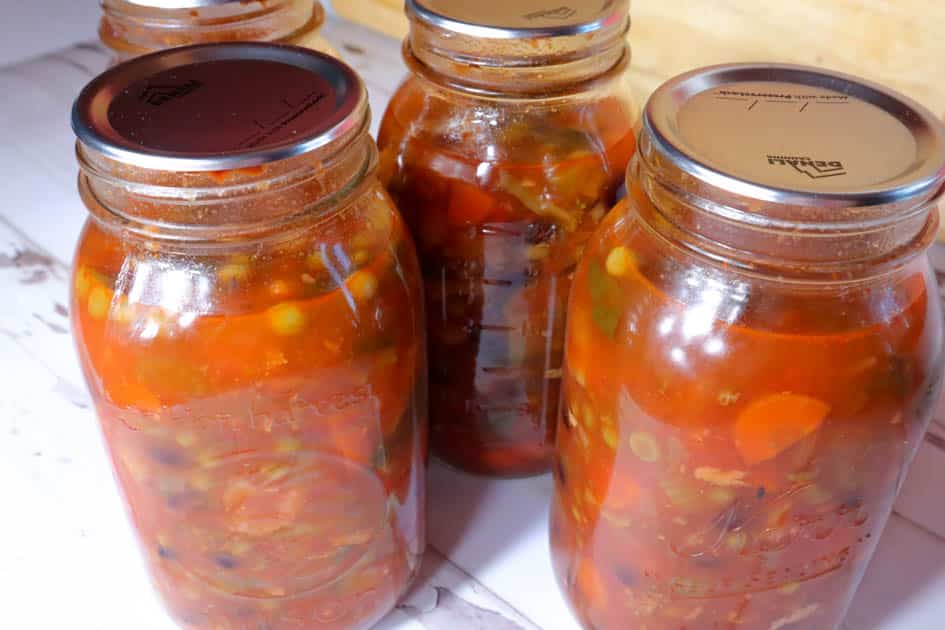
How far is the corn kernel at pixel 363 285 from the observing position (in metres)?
0.60

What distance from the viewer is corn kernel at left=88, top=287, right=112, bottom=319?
1.93 ft

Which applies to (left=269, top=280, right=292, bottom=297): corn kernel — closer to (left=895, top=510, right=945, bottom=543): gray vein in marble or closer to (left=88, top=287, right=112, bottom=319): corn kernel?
(left=88, top=287, right=112, bottom=319): corn kernel

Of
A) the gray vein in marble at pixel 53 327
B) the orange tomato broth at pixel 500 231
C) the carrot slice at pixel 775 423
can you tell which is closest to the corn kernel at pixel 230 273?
the orange tomato broth at pixel 500 231

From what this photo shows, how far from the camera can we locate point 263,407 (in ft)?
1.93

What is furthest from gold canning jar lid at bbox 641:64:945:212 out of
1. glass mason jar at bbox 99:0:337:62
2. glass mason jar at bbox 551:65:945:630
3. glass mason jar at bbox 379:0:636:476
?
glass mason jar at bbox 99:0:337:62

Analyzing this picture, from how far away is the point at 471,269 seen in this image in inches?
29.6

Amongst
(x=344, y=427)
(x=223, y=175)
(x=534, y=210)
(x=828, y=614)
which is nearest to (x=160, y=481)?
(x=344, y=427)

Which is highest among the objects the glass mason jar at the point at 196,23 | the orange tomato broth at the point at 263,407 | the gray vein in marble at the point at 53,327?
the glass mason jar at the point at 196,23

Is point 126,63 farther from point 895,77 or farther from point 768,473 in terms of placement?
point 895,77

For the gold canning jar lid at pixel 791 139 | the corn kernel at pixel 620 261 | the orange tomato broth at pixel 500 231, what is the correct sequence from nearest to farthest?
1. the gold canning jar lid at pixel 791 139
2. the corn kernel at pixel 620 261
3. the orange tomato broth at pixel 500 231

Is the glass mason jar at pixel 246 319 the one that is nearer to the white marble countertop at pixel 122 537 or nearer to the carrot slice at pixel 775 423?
the white marble countertop at pixel 122 537

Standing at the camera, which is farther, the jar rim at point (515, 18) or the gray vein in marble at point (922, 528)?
the gray vein in marble at point (922, 528)

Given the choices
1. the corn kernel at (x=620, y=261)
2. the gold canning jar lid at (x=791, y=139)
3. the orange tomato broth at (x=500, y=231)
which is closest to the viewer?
the gold canning jar lid at (x=791, y=139)

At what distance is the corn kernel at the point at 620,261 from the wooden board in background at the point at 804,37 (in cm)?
61
